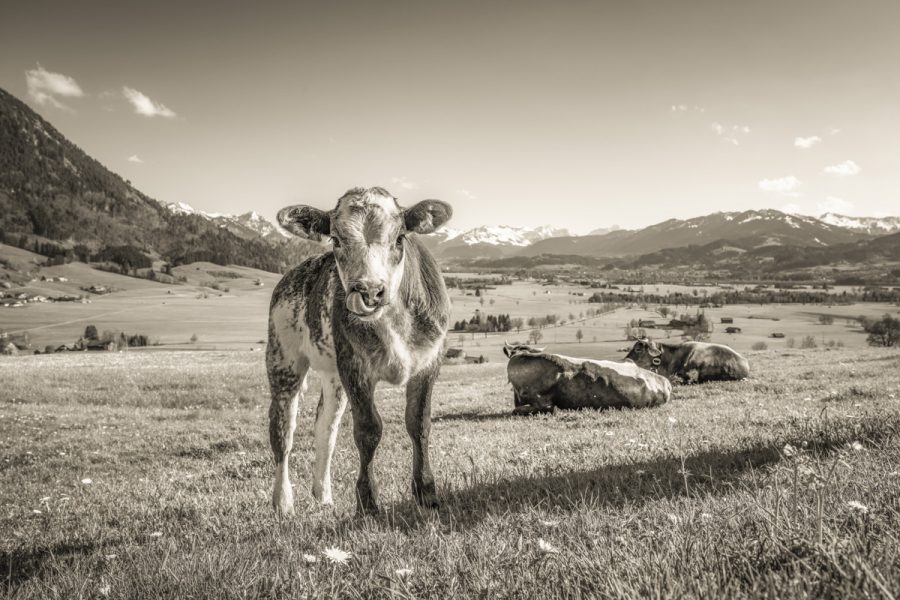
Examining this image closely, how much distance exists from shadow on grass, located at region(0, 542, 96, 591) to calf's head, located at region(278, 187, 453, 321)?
3425 millimetres

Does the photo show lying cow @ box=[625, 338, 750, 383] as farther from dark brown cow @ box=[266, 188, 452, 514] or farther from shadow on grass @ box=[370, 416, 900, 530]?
dark brown cow @ box=[266, 188, 452, 514]

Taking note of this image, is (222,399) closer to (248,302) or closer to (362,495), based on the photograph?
(362,495)

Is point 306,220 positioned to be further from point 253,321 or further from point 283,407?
point 253,321

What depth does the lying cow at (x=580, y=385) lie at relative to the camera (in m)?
14.3

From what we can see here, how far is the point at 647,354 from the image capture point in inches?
771

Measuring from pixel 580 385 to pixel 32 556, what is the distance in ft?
41.3

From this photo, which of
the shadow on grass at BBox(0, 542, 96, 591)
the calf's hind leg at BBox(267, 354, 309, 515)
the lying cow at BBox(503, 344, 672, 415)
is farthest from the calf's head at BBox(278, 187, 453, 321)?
the lying cow at BBox(503, 344, 672, 415)

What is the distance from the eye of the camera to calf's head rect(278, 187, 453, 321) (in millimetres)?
4727

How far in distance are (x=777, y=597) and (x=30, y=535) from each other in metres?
7.39

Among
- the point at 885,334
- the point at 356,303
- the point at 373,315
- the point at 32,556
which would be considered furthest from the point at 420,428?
the point at 885,334

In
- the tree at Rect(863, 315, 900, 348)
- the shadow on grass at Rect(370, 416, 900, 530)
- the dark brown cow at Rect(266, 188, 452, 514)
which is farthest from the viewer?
the tree at Rect(863, 315, 900, 348)

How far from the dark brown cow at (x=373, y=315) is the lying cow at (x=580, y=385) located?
9112mm

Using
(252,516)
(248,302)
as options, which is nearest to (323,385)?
(252,516)

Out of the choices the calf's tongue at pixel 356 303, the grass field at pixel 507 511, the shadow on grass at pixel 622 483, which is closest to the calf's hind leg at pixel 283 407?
the grass field at pixel 507 511
